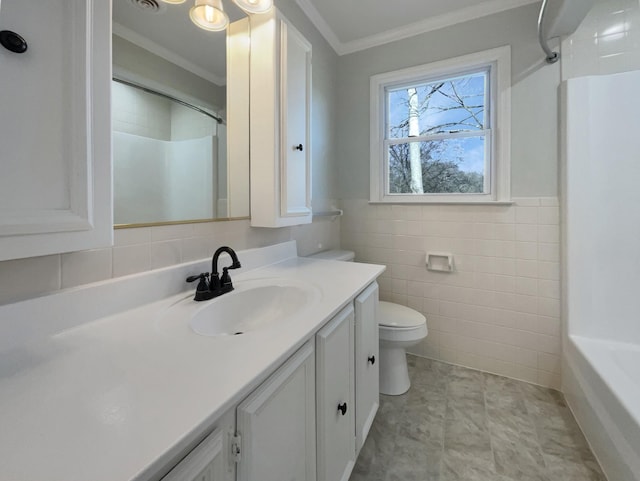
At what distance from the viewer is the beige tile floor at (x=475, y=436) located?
1231 mm

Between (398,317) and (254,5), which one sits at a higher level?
(254,5)

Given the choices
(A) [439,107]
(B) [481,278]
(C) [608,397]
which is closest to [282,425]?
(C) [608,397]

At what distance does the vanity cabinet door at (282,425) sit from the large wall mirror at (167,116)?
70 centimetres

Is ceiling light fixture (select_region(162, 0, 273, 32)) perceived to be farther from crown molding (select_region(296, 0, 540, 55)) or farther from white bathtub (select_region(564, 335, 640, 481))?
white bathtub (select_region(564, 335, 640, 481))

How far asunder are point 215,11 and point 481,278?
2112 millimetres

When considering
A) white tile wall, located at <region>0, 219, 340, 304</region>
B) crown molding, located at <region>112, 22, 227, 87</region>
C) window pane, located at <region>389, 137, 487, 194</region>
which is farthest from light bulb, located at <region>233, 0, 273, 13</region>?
window pane, located at <region>389, 137, 487, 194</region>

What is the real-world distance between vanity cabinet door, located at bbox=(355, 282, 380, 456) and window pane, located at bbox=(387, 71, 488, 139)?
140 cm

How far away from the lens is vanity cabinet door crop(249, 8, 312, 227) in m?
1.36

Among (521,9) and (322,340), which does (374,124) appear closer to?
(521,9)

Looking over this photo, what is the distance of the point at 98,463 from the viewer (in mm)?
343

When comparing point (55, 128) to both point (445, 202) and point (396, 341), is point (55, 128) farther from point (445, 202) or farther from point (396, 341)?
point (445, 202)

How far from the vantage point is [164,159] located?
1062 mm

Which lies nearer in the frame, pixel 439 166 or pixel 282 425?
pixel 282 425

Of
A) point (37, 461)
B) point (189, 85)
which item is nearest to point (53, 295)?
point (37, 461)
